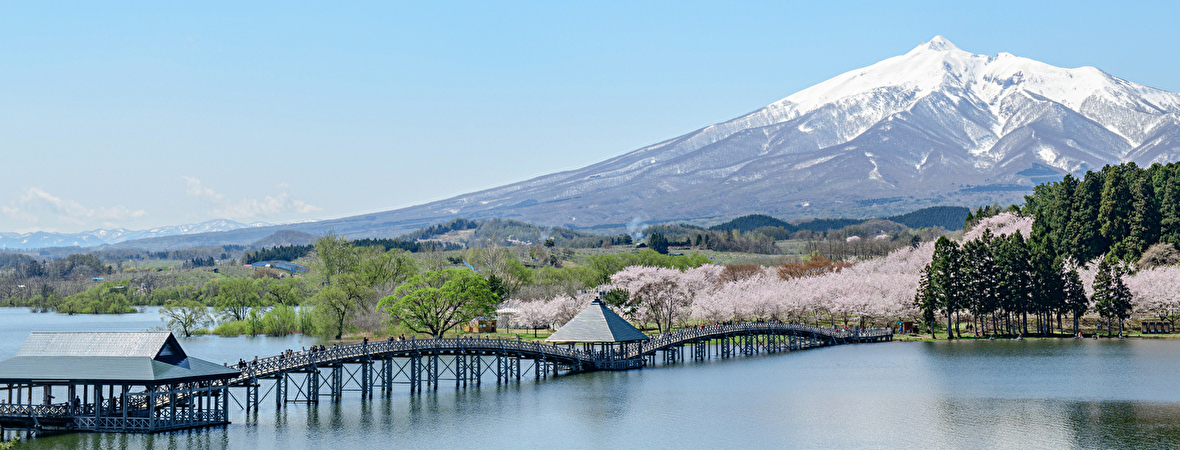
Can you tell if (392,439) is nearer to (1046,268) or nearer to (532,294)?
(1046,268)

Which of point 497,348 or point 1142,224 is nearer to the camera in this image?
point 497,348

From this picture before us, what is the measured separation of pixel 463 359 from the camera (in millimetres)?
61875

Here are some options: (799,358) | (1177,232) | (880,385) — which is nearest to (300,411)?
(880,385)

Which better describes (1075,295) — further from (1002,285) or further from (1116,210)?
(1116,210)

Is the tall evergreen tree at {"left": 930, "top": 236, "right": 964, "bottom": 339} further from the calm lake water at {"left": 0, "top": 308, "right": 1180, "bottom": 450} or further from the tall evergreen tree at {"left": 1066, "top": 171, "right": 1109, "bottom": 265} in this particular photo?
the tall evergreen tree at {"left": 1066, "top": 171, "right": 1109, "bottom": 265}

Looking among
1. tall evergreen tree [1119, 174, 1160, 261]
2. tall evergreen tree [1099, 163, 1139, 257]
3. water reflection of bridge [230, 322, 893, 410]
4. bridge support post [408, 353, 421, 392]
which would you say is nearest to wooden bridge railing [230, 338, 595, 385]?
water reflection of bridge [230, 322, 893, 410]

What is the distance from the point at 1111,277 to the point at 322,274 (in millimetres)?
73265

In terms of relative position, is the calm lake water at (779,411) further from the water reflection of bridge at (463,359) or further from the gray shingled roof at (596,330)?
the gray shingled roof at (596,330)

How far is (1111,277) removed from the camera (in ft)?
275

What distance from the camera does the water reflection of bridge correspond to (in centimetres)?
5266

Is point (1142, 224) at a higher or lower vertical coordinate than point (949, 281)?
higher

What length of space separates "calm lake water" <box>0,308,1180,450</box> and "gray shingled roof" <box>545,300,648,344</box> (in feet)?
8.59

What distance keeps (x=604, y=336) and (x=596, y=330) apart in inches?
36.6

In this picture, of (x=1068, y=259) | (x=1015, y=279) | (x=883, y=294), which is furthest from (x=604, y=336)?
(x=1068, y=259)
